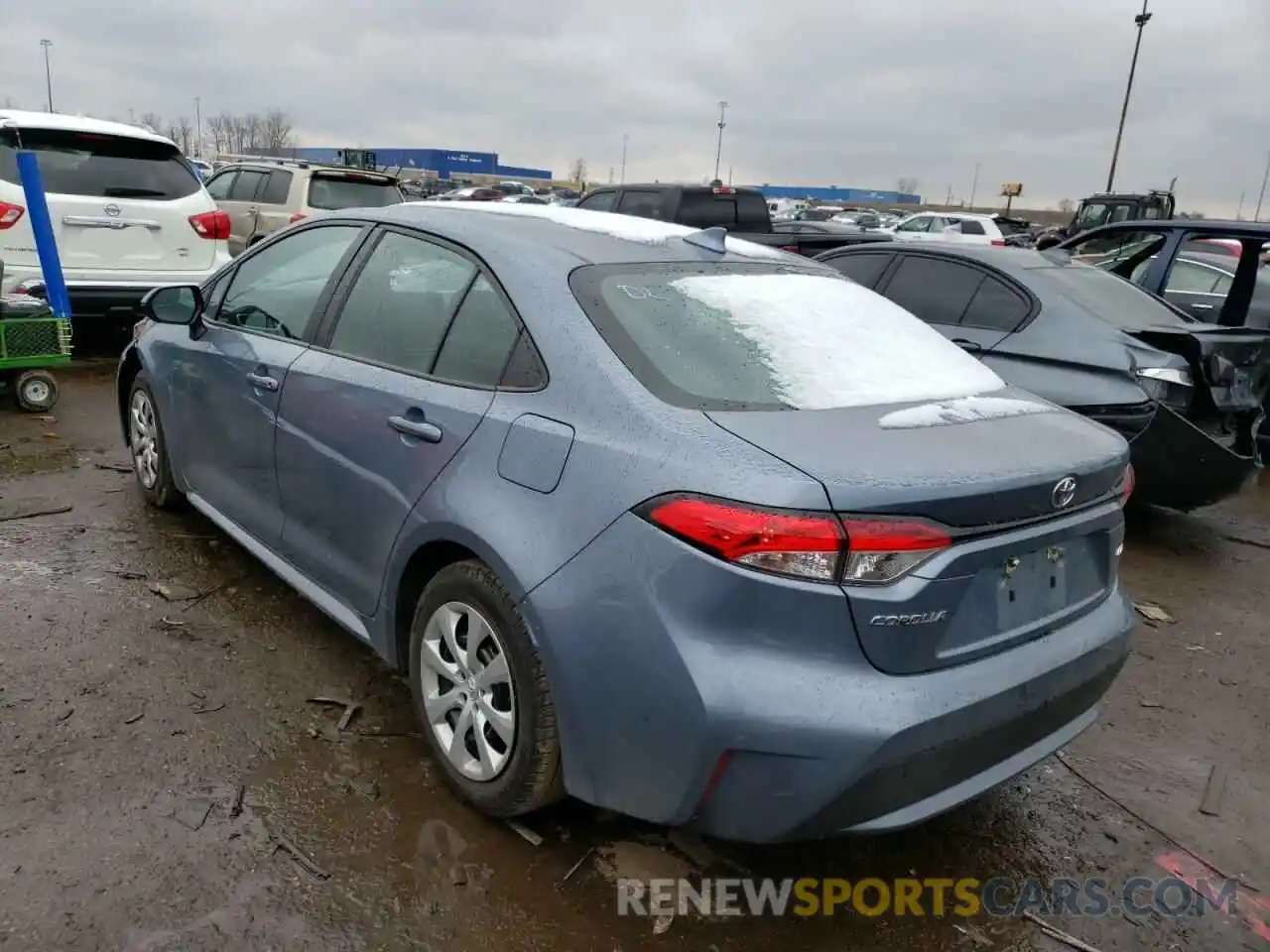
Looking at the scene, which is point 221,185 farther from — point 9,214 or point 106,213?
point 9,214

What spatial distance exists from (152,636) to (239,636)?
31 cm

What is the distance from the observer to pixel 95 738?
2941 mm

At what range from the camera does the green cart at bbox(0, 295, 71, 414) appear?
20.4ft

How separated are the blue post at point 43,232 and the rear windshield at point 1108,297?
21.1 feet

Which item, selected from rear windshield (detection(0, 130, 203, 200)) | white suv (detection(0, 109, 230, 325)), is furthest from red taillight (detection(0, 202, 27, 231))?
rear windshield (detection(0, 130, 203, 200))

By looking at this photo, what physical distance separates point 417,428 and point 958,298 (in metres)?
4.08

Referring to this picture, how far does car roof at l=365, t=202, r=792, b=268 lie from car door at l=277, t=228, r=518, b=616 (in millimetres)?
85

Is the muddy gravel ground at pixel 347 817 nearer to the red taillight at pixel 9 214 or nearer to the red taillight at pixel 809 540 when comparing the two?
the red taillight at pixel 809 540

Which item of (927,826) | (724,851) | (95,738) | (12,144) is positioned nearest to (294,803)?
(95,738)

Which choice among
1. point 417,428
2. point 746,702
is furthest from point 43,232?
point 746,702

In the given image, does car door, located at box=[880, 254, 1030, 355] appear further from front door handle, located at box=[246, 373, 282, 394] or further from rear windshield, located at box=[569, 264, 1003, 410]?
front door handle, located at box=[246, 373, 282, 394]

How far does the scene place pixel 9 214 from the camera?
22.6ft

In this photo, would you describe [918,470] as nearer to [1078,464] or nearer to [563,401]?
[1078,464]

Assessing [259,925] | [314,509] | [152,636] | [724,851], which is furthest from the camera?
[152,636]
